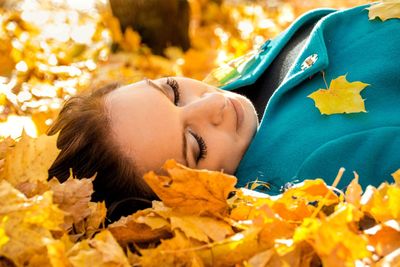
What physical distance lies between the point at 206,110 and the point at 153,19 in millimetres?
2500

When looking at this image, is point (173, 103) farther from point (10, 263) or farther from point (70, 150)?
point (10, 263)

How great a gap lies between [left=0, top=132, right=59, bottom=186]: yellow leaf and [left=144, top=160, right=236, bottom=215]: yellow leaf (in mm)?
258

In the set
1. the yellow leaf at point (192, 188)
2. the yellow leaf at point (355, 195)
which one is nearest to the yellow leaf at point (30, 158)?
the yellow leaf at point (192, 188)

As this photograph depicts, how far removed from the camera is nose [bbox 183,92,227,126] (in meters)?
1.87

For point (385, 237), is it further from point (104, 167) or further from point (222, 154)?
point (104, 167)

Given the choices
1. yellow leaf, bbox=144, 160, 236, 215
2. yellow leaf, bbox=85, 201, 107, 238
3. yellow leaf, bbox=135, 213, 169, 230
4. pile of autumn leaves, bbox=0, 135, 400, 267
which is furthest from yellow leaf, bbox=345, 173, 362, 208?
yellow leaf, bbox=85, 201, 107, 238

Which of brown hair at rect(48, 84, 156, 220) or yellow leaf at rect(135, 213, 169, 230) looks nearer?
yellow leaf at rect(135, 213, 169, 230)

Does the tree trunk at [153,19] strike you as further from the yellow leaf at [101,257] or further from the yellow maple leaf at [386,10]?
the yellow leaf at [101,257]

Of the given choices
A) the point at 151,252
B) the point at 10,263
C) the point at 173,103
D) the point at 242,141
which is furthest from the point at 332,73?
the point at 10,263

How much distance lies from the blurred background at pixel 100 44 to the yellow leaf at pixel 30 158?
3.75 ft

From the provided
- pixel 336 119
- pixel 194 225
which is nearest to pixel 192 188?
pixel 194 225

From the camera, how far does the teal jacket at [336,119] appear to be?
173 centimetres

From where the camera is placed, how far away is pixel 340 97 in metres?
1.88

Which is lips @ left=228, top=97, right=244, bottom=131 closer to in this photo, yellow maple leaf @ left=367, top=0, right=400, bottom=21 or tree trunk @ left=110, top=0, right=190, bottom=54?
yellow maple leaf @ left=367, top=0, right=400, bottom=21
